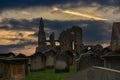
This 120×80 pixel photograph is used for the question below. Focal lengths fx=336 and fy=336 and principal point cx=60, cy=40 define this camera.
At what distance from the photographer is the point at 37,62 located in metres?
26.8

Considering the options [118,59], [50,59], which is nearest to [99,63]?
[118,59]

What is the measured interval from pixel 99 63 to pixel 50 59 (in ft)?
36.9

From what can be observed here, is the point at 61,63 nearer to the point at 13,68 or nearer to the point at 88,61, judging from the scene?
the point at 88,61

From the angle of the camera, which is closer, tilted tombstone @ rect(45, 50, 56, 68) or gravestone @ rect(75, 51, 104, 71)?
gravestone @ rect(75, 51, 104, 71)

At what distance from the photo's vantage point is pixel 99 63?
1995cm

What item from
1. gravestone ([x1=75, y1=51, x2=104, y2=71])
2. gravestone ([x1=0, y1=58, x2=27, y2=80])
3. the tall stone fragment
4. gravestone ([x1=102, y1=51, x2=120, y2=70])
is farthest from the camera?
gravestone ([x1=75, y1=51, x2=104, y2=71])

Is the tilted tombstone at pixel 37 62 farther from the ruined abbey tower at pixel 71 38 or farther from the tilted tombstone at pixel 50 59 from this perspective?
the ruined abbey tower at pixel 71 38

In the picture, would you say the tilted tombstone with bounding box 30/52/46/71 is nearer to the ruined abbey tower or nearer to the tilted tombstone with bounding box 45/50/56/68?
the tilted tombstone with bounding box 45/50/56/68

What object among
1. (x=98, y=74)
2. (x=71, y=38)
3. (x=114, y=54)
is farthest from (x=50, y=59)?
(x=71, y=38)

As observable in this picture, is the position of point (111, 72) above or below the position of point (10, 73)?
above

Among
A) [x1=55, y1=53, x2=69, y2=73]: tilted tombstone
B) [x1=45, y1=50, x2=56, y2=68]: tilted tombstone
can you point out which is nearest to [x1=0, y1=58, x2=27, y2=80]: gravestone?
[x1=55, y1=53, x2=69, y2=73]: tilted tombstone

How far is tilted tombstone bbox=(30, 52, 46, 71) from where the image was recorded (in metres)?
26.5

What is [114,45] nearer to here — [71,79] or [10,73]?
[10,73]

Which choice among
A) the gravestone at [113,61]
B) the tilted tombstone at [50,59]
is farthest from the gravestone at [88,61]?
the tilted tombstone at [50,59]
